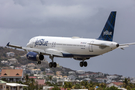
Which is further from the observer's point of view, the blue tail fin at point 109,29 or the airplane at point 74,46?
the blue tail fin at point 109,29

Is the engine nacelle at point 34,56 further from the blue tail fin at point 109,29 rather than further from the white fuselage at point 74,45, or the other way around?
the blue tail fin at point 109,29

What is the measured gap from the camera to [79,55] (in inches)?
3275

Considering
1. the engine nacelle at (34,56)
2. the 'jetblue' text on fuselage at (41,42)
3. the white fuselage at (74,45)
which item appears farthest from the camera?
the 'jetblue' text on fuselage at (41,42)

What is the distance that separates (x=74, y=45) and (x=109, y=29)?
8.49 meters

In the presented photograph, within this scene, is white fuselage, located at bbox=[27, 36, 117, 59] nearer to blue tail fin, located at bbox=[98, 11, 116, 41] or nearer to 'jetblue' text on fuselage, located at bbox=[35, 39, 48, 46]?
'jetblue' text on fuselage, located at bbox=[35, 39, 48, 46]

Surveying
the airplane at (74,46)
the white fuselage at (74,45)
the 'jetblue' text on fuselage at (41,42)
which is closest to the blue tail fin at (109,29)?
the airplane at (74,46)

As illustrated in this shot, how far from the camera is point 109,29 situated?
80.0 meters

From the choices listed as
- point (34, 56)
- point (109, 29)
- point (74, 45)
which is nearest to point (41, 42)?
point (34, 56)

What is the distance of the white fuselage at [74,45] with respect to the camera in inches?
3108

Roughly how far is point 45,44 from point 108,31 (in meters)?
16.7

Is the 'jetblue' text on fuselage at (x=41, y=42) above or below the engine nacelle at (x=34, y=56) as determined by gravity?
above

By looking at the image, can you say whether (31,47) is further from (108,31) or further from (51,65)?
(108,31)

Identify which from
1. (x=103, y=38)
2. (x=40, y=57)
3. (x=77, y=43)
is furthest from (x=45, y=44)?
(x=103, y=38)

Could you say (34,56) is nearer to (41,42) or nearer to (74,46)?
(41,42)
